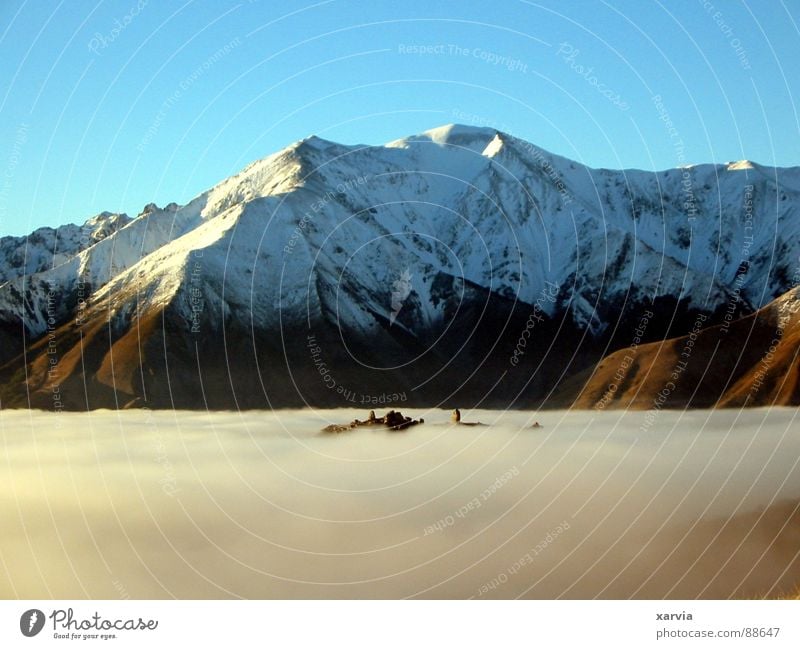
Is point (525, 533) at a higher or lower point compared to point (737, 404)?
lower

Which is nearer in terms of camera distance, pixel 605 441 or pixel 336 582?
pixel 336 582

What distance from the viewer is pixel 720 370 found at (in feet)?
548

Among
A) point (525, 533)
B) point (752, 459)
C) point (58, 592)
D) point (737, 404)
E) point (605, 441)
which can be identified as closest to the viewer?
point (58, 592)

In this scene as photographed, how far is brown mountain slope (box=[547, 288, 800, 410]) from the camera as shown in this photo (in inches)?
6083

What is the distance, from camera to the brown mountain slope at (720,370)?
154500mm
